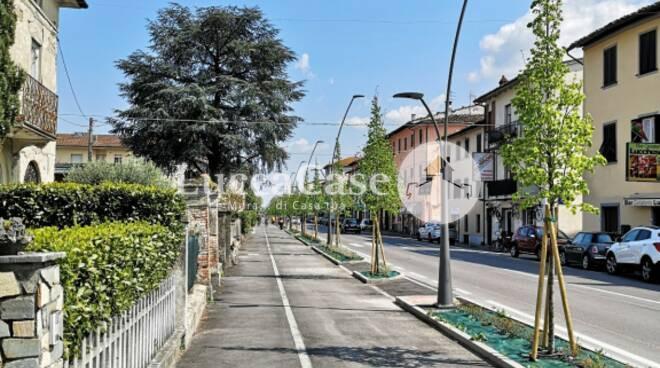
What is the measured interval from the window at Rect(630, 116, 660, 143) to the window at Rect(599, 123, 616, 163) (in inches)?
69.7

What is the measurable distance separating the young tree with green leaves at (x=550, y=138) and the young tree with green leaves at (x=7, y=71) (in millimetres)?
7203

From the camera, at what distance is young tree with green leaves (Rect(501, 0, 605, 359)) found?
27.7ft

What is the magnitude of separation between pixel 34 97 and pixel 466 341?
1222 cm

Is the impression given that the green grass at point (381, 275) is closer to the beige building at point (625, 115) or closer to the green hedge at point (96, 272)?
the beige building at point (625, 115)

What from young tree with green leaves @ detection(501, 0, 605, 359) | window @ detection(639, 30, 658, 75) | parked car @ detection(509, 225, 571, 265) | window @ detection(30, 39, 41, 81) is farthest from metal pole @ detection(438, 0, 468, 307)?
parked car @ detection(509, 225, 571, 265)

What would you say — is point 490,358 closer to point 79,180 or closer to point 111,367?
point 111,367

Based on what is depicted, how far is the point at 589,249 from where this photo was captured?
2506 centimetres

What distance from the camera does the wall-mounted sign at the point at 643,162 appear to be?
25188 millimetres

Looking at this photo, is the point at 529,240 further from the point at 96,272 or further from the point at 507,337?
the point at 96,272

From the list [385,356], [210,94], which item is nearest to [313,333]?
[385,356]

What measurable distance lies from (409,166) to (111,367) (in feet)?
234

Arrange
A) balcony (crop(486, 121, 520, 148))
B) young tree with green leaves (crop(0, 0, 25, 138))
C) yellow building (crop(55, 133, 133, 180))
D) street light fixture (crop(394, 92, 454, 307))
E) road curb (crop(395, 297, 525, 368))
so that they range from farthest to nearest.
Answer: yellow building (crop(55, 133, 133, 180))
balcony (crop(486, 121, 520, 148))
street light fixture (crop(394, 92, 454, 307))
young tree with green leaves (crop(0, 0, 25, 138))
road curb (crop(395, 297, 525, 368))

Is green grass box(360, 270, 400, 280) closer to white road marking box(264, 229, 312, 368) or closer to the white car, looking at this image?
white road marking box(264, 229, 312, 368)

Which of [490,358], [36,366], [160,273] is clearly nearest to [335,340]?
[490,358]
